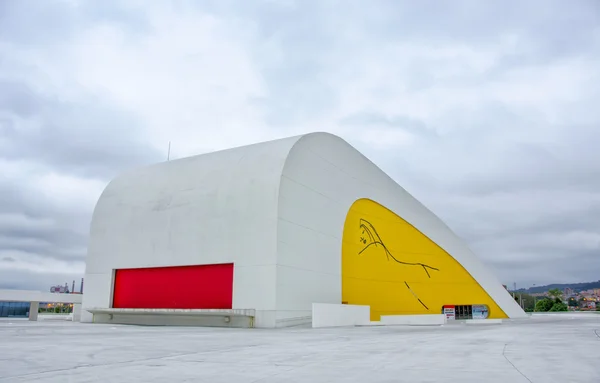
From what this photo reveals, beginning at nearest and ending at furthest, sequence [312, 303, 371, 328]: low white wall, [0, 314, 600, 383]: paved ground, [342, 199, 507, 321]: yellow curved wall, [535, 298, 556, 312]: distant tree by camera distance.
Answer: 1. [0, 314, 600, 383]: paved ground
2. [312, 303, 371, 328]: low white wall
3. [342, 199, 507, 321]: yellow curved wall
4. [535, 298, 556, 312]: distant tree

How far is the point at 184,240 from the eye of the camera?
24.5 meters

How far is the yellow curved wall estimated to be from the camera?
27.9 m

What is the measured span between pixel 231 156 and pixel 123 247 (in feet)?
25.6

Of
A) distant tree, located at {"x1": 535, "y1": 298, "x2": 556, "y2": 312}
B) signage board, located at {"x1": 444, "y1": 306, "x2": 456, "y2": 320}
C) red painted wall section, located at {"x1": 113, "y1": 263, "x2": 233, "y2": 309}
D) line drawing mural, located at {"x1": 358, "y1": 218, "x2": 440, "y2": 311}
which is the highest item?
line drawing mural, located at {"x1": 358, "y1": 218, "x2": 440, "y2": 311}

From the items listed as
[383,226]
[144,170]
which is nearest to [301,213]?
[383,226]

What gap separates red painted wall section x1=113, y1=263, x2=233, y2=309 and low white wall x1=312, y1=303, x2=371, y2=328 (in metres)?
4.12

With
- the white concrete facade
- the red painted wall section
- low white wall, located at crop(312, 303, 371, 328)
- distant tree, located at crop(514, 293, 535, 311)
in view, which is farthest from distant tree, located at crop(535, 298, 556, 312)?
the red painted wall section

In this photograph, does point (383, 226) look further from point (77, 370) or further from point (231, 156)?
point (77, 370)

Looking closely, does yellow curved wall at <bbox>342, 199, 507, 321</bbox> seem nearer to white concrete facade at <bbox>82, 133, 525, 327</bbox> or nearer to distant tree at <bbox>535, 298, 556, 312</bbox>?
white concrete facade at <bbox>82, 133, 525, 327</bbox>

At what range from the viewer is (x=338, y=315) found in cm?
2289

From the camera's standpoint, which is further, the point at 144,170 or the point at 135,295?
the point at 144,170

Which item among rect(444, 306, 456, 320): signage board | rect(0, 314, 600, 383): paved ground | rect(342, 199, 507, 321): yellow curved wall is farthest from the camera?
rect(444, 306, 456, 320): signage board

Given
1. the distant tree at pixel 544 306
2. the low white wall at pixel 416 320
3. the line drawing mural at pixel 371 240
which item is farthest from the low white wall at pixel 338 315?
the distant tree at pixel 544 306

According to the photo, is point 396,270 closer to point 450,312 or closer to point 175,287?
point 450,312
